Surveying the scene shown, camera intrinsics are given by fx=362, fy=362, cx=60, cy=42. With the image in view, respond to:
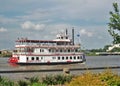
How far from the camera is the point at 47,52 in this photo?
80875 mm

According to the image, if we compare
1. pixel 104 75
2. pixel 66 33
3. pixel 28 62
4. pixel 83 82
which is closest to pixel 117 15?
pixel 104 75

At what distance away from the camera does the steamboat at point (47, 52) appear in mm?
79500

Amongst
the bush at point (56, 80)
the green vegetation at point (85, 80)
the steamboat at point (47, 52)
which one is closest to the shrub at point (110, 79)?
the green vegetation at point (85, 80)

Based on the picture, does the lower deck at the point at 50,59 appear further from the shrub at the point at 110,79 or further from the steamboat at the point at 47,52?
the shrub at the point at 110,79

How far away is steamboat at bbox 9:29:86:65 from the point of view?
79500mm

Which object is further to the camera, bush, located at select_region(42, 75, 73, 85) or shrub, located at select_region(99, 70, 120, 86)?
bush, located at select_region(42, 75, 73, 85)

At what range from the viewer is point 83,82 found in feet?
52.4

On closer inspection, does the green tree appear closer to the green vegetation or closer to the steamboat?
the green vegetation

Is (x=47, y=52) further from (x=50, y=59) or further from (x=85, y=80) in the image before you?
(x=85, y=80)

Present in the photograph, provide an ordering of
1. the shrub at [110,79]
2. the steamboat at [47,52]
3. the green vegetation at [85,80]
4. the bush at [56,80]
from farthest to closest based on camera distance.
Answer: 1. the steamboat at [47,52]
2. the bush at [56,80]
3. the shrub at [110,79]
4. the green vegetation at [85,80]

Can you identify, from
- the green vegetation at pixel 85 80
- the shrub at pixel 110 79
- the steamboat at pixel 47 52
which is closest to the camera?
the green vegetation at pixel 85 80

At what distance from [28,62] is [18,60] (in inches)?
118

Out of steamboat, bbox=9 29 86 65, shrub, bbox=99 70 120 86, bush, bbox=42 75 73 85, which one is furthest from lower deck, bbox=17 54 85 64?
shrub, bbox=99 70 120 86

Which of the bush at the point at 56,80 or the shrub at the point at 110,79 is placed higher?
the shrub at the point at 110,79
